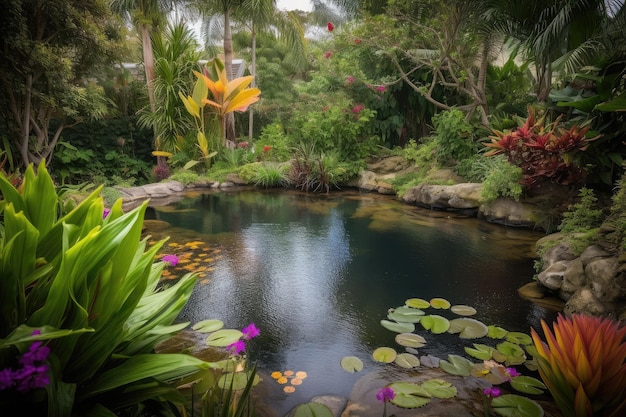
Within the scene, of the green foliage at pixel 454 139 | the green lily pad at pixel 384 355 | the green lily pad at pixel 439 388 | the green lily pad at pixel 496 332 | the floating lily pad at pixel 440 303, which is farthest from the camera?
the green foliage at pixel 454 139

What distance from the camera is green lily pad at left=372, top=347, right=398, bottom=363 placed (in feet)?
7.86

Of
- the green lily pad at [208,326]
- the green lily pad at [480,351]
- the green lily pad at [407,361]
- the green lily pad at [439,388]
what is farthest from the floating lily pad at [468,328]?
the green lily pad at [208,326]

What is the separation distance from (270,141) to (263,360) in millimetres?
9122

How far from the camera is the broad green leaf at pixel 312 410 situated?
1.87 metres

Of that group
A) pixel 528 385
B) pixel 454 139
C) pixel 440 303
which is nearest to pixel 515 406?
pixel 528 385

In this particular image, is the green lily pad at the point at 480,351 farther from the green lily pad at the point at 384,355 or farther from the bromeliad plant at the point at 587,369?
the bromeliad plant at the point at 587,369

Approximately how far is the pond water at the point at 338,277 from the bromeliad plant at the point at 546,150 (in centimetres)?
88

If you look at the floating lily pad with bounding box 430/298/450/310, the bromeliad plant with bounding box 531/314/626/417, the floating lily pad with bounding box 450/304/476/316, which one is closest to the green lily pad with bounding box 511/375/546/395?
the bromeliad plant with bounding box 531/314/626/417

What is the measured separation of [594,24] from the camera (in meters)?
5.55

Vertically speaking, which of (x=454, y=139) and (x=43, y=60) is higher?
(x=43, y=60)

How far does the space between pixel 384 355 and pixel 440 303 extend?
101cm

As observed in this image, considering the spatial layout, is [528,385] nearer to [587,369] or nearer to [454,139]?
[587,369]

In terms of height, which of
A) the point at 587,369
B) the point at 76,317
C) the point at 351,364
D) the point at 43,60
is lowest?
the point at 351,364

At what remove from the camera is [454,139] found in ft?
25.7
